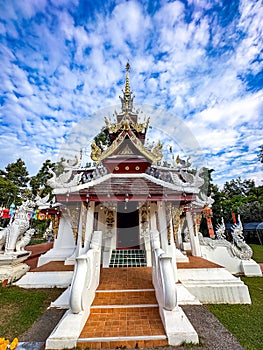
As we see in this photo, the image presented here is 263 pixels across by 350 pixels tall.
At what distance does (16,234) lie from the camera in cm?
670

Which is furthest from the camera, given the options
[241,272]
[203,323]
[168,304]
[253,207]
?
[253,207]

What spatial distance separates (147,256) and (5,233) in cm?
554

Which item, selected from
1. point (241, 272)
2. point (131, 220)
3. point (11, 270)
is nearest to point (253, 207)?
point (241, 272)

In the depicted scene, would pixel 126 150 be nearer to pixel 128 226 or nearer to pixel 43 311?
pixel 128 226

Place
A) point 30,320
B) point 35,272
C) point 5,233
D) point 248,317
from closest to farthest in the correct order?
point 30,320 < point 248,317 < point 35,272 < point 5,233

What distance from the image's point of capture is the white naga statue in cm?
661

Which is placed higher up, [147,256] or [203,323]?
[147,256]

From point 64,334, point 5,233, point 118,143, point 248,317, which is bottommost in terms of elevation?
point 248,317

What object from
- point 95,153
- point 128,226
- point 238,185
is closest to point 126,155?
point 95,153

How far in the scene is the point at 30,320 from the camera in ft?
11.7

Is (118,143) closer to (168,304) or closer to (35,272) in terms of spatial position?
(35,272)

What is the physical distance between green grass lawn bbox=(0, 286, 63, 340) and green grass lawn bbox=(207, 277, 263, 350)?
3.90 meters

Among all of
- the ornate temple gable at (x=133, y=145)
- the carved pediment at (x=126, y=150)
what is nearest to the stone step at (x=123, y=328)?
the ornate temple gable at (x=133, y=145)

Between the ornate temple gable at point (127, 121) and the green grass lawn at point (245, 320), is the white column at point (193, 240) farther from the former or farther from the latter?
the ornate temple gable at point (127, 121)
